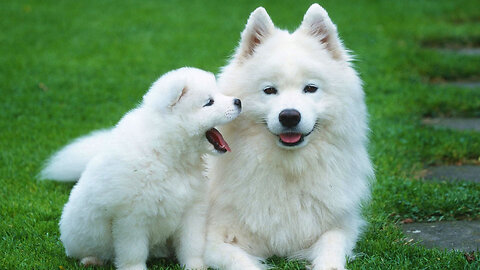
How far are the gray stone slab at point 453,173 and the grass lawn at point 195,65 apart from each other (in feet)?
0.44

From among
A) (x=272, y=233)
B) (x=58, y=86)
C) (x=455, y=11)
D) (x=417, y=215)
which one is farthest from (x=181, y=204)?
(x=455, y=11)

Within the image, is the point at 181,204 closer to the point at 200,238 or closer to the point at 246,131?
the point at 200,238

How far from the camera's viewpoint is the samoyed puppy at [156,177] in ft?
11.5

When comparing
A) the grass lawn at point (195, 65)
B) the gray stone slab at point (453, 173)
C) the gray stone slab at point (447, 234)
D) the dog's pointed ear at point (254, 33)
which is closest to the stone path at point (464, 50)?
the grass lawn at point (195, 65)

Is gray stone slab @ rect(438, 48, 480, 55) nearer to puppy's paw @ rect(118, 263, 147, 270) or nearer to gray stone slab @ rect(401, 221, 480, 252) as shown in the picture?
gray stone slab @ rect(401, 221, 480, 252)

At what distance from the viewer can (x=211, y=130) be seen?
3748 mm

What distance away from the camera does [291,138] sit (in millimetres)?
3787

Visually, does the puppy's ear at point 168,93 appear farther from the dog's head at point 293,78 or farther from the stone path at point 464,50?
the stone path at point 464,50

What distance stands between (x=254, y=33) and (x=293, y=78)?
44cm

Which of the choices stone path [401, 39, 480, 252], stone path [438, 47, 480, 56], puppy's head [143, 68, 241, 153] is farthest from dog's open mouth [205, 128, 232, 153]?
stone path [438, 47, 480, 56]

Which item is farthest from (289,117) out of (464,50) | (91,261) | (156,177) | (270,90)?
(464,50)

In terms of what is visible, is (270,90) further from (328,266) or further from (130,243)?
(130,243)

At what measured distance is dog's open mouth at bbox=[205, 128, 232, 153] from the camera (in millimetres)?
3734

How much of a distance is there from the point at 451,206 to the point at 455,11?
28.1ft
